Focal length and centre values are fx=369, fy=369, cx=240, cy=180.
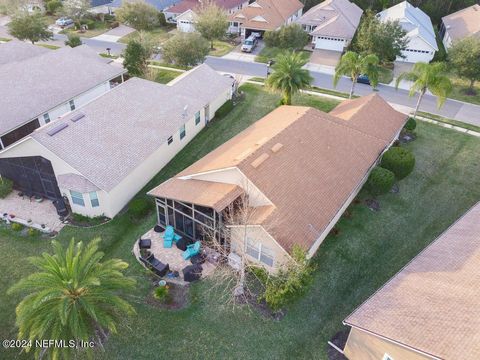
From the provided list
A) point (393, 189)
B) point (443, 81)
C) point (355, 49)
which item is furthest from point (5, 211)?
point (355, 49)

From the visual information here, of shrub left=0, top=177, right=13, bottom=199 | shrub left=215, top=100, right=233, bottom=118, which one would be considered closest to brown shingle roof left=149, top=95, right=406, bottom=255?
shrub left=215, top=100, right=233, bottom=118

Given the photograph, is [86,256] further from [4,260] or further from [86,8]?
[86,8]

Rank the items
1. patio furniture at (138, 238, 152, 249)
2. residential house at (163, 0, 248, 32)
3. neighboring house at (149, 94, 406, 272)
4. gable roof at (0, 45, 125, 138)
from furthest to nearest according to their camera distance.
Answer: residential house at (163, 0, 248, 32) < gable roof at (0, 45, 125, 138) < patio furniture at (138, 238, 152, 249) < neighboring house at (149, 94, 406, 272)

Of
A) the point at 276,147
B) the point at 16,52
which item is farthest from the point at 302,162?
the point at 16,52

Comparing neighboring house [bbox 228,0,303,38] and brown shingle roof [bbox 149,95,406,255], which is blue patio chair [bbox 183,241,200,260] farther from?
neighboring house [bbox 228,0,303,38]

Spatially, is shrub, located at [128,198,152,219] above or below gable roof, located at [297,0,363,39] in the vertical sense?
below
